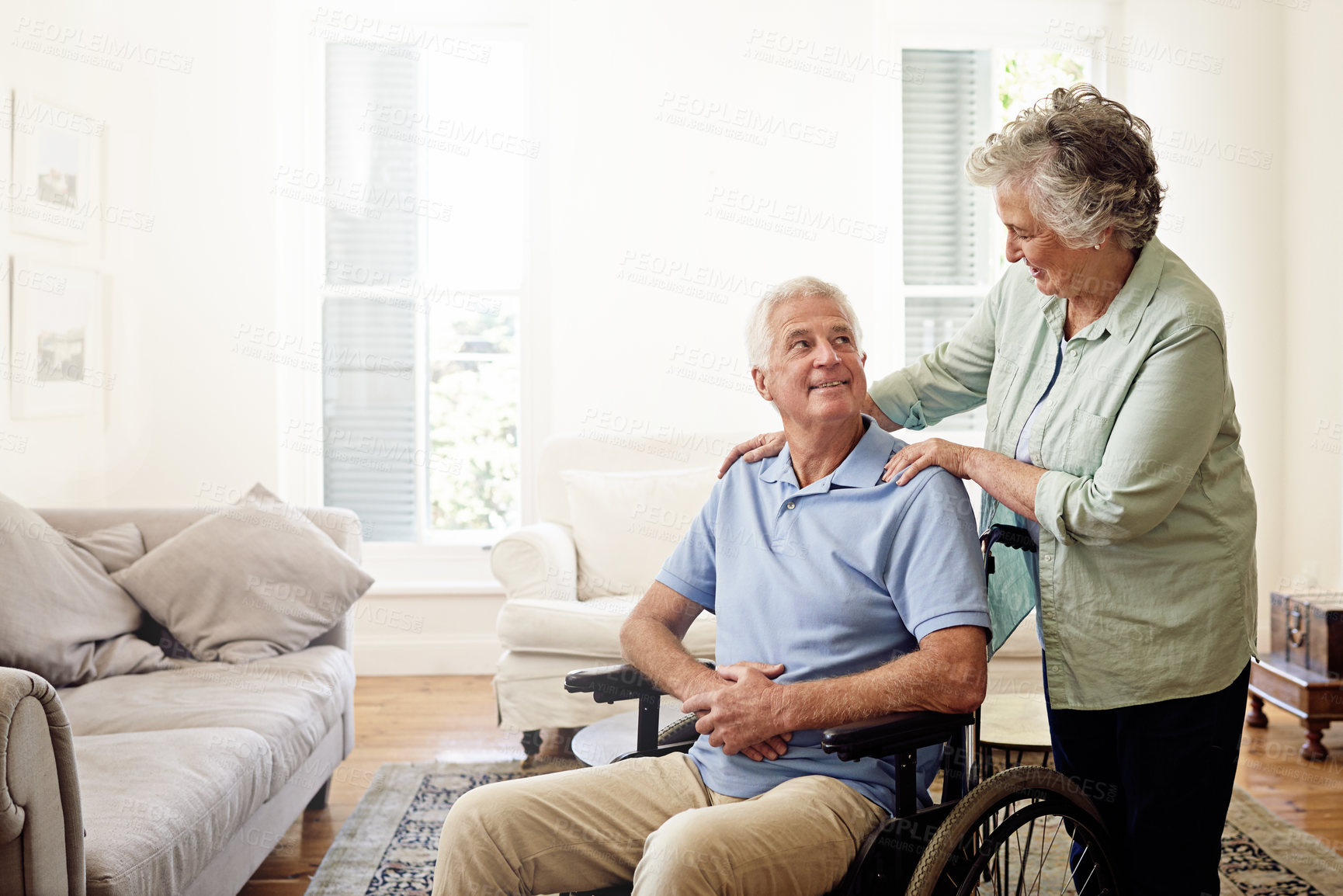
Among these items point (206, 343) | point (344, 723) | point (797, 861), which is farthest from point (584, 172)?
point (797, 861)

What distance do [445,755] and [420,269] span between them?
2.04 m

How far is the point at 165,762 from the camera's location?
186 cm

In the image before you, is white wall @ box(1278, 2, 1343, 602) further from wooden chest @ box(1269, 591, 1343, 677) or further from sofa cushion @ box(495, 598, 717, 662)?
sofa cushion @ box(495, 598, 717, 662)

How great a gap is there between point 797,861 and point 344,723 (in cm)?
171

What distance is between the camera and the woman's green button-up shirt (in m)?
1.38

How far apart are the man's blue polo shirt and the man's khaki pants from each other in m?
0.05

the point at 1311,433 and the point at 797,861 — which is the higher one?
the point at 1311,433

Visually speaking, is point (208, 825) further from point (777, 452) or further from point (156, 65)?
point (156, 65)

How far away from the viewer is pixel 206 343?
4.08 meters

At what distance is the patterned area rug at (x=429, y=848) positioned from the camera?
2.32m

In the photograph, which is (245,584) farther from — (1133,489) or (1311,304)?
(1311,304)

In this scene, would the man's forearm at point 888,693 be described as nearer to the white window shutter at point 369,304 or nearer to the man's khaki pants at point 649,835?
the man's khaki pants at point 649,835

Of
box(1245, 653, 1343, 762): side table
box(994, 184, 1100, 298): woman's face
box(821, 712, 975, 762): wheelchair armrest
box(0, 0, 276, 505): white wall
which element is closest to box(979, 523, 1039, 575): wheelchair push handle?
box(821, 712, 975, 762): wheelchair armrest

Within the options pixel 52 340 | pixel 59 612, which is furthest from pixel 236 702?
pixel 52 340
